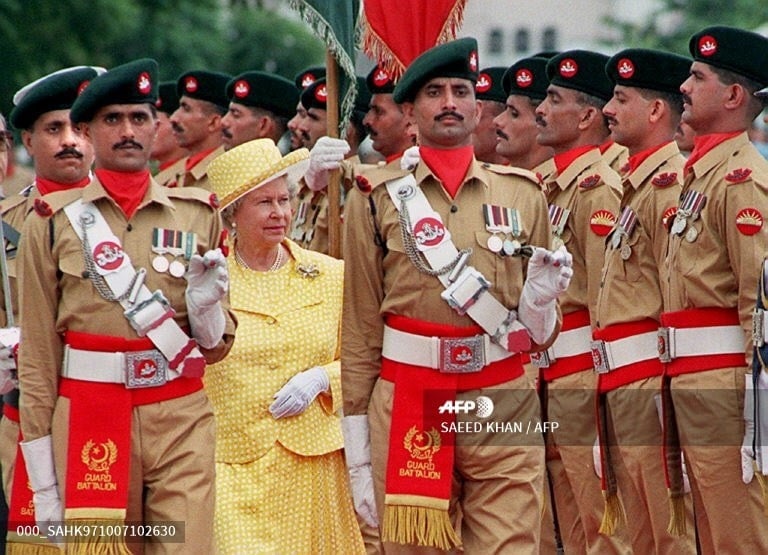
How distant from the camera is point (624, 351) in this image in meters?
10.2

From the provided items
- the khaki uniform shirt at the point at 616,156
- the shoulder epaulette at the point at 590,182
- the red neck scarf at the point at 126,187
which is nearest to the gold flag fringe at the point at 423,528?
the red neck scarf at the point at 126,187

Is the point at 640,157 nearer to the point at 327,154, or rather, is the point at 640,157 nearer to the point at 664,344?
the point at 664,344

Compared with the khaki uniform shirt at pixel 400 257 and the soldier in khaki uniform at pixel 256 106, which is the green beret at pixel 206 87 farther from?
the khaki uniform shirt at pixel 400 257

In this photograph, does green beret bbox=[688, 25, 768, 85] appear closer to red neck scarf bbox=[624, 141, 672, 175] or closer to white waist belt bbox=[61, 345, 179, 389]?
red neck scarf bbox=[624, 141, 672, 175]

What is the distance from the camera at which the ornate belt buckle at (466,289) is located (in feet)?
29.6

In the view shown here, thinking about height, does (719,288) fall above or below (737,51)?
below

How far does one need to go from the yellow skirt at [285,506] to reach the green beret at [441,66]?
1972 mm

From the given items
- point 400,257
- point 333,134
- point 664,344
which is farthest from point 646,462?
point 333,134

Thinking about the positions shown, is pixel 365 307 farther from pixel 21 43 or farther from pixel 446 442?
pixel 21 43

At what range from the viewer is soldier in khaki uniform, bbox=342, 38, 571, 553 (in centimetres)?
904

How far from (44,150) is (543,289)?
11.0ft

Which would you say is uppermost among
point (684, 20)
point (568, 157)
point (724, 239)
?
point (684, 20)

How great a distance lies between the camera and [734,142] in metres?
9.55

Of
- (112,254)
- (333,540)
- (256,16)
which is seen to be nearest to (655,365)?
(333,540)
